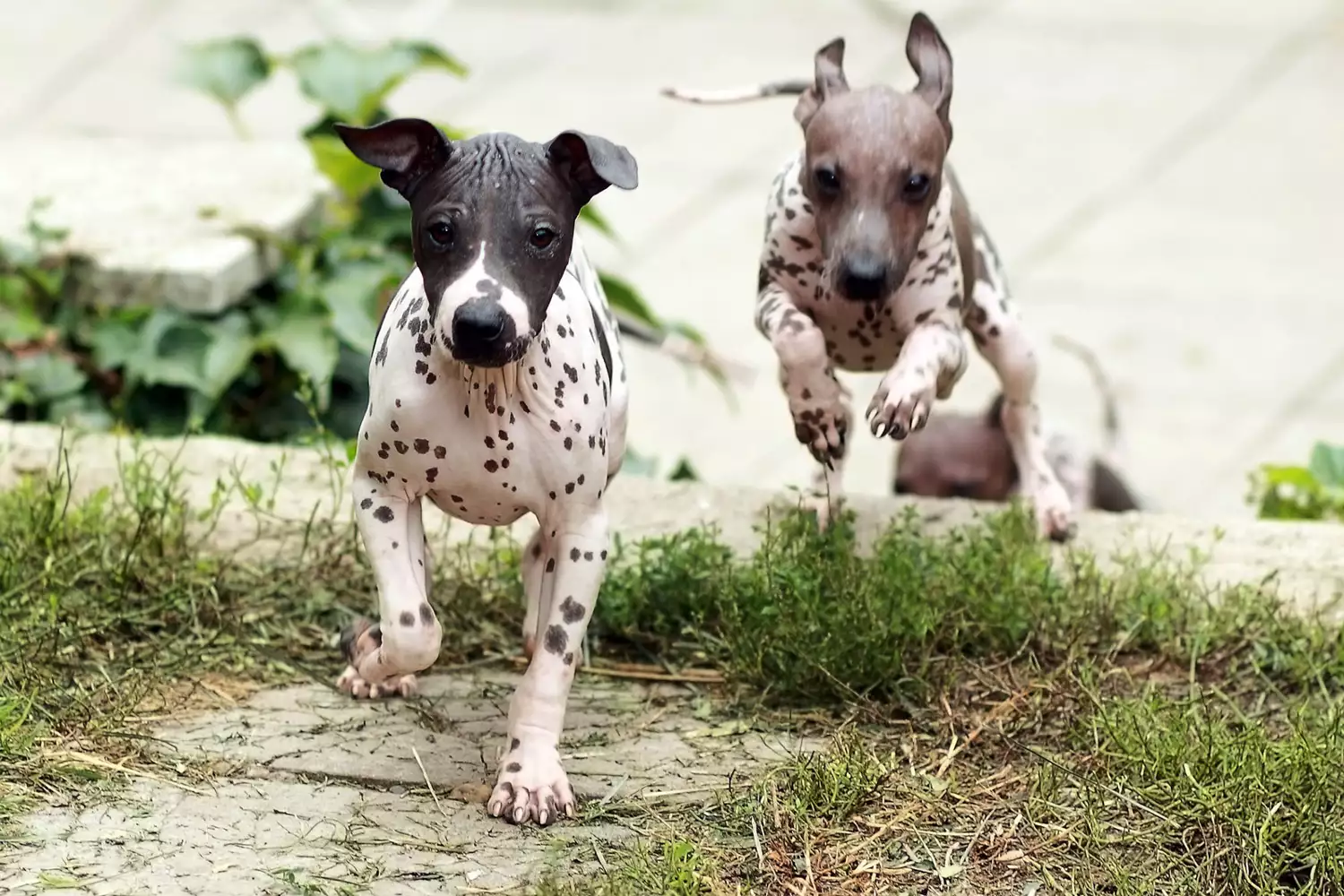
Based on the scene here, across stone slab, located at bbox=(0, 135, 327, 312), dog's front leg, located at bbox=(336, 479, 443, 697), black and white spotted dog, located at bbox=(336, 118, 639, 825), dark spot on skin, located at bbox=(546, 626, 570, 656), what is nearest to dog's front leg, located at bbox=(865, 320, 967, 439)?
black and white spotted dog, located at bbox=(336, 118, 639, 825)

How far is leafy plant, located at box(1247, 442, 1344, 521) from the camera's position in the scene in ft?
21.6

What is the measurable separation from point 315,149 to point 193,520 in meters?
2.19

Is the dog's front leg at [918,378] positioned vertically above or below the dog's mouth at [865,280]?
below

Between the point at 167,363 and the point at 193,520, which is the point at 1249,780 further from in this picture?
the point at 167,363

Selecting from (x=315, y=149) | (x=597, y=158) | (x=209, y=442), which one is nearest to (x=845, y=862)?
Result: (x=597, y=158)

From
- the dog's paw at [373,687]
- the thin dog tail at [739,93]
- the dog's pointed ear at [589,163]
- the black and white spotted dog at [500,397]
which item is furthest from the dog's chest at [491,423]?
the thin dog tail at [739,93]

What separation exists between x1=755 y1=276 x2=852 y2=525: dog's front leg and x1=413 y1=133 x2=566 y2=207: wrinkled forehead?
108 centimetres

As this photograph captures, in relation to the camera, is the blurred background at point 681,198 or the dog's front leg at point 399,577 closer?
the dog's front leg at point 399,577

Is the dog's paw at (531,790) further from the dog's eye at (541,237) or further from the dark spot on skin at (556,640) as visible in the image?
the dog's eye at (541,237)

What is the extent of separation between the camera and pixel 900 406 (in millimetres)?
4723

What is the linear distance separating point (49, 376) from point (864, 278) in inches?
131

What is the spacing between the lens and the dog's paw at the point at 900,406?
186 inches

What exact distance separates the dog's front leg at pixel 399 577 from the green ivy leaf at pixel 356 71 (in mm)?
3438

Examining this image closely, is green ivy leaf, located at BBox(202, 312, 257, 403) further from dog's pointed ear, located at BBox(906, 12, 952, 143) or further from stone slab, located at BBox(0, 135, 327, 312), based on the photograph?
dog's pointed ear, located at BBox(906, 12, 952, 143)
